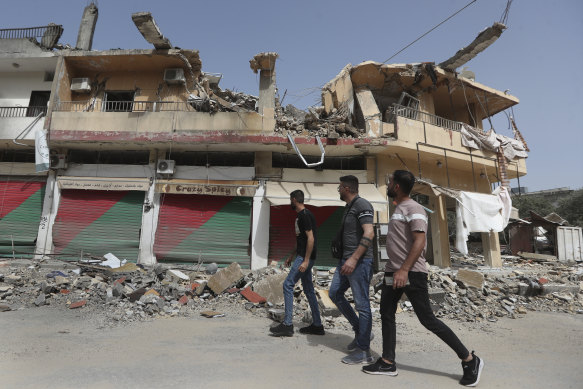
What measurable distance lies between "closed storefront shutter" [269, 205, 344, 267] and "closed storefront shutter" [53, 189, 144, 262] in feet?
14.9

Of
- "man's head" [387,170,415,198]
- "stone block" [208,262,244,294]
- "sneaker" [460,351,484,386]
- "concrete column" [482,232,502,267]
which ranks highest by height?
"man's head" [387,170,415,198]

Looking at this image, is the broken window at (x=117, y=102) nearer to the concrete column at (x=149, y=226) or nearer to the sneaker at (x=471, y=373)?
the concrete column at (x=149, y=226)

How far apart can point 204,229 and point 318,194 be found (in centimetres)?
396

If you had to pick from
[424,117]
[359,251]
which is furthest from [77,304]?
[424,117]

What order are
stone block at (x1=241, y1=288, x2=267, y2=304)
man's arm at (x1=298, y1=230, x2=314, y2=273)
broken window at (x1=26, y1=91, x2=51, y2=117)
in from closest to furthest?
1. man's arm at (x1=298, y1=230, x2=314, y2=273)
2. stone block at (x1=241, y1=288, x2=267, y2=304)
3. broken window at (x1=26, y1=91, x2=51, y2=117)

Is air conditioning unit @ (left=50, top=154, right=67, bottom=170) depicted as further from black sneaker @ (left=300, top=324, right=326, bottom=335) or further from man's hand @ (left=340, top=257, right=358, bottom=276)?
man's hand @ (left=340, top=257, right=358, bottom=276)

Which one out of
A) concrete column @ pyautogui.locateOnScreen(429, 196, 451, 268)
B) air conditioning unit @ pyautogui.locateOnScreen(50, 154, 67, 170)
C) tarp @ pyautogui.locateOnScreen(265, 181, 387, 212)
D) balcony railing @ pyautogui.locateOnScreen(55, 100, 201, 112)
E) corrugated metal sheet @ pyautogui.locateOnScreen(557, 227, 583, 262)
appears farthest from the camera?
corrugated metal sheet @ pyautogui.locateOnScreen(557, 227, 583, 262)

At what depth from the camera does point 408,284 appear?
2525 mm

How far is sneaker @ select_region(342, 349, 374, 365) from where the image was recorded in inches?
110

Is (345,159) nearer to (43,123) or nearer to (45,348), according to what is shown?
(45,348)

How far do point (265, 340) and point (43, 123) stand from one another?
468 inches

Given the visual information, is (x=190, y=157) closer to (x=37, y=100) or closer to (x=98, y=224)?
(x=98, y=224)

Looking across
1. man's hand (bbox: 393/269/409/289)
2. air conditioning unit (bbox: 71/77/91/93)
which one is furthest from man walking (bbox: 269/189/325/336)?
air conditioning unit (bbox: 71/77/91/93)

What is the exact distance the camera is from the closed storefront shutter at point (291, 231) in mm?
10258
